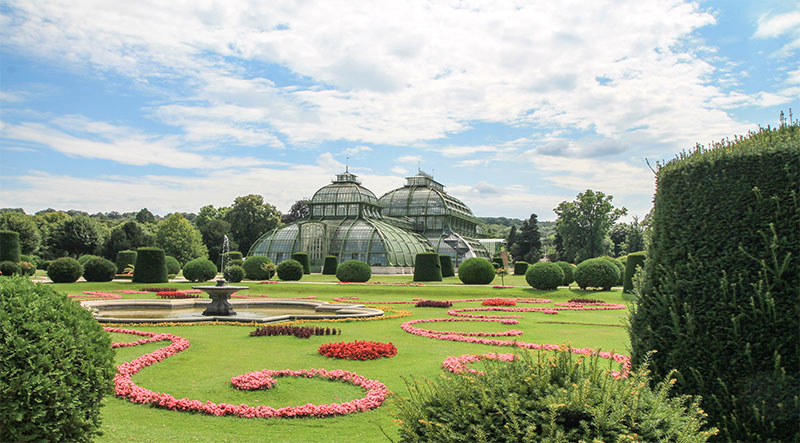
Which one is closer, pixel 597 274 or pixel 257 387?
pixel 257 387

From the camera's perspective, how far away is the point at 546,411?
11.7 feet

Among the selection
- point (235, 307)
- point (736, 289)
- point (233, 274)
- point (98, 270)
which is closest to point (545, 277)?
point (235, 307)

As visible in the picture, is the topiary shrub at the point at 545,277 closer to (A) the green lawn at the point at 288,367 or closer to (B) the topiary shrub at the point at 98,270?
(A) the green lawn at the point at 288,367

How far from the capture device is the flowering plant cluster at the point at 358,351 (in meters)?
9.98

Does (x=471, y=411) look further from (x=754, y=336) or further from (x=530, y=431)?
(x=754, y=336)

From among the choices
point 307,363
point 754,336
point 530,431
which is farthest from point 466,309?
point 530,431

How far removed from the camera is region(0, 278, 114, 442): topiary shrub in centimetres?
441

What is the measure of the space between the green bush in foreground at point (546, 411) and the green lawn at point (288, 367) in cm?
60

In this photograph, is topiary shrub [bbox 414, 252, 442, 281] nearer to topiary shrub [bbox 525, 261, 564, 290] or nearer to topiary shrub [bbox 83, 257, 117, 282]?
topiary shrub [bbox 525, 261, 564, 290]

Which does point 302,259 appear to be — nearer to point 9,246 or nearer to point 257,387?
point 9,246

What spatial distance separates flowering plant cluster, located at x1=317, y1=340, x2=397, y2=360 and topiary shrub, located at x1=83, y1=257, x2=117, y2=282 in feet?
84.9

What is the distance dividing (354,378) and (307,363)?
1.62 metres

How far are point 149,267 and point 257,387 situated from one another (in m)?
26.9

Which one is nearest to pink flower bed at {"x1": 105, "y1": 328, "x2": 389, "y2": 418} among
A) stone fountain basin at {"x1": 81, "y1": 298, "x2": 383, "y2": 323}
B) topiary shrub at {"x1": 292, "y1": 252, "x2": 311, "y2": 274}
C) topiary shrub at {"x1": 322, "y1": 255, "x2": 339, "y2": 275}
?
stone fountain basin at {"x1": 81, "y1": 298, "x2": 383, "y2": 323}
